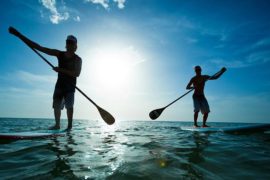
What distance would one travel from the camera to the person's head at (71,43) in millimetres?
5230

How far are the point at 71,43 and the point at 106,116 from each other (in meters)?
2.50

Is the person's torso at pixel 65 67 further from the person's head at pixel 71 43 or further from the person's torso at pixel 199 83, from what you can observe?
the person's torso at pixel 199 83

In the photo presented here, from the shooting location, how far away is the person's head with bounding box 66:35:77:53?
5230mm

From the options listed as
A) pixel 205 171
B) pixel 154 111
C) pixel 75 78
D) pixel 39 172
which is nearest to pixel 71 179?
pixel 39 172

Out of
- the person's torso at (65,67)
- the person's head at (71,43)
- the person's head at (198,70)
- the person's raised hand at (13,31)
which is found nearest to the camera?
the person's raised hand at (13,31)

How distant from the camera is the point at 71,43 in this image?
17.3 feet

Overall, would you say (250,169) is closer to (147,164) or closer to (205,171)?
(205,171)

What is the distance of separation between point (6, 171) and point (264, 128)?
28.1ft

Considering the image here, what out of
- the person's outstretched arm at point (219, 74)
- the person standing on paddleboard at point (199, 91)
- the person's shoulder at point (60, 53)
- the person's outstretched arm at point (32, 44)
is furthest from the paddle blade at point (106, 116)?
the person's outstretched arm at point (219, 74)

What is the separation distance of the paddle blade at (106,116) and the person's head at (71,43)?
2.05m

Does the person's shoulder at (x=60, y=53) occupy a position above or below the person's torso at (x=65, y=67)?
above

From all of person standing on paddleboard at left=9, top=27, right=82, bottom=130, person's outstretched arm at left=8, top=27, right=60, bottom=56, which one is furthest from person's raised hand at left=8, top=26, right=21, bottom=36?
person standing on paddleboard at left=9, top=27, right=82, bottom=130

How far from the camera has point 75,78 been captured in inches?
220

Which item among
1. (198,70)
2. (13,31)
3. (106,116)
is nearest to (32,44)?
(13,31)
